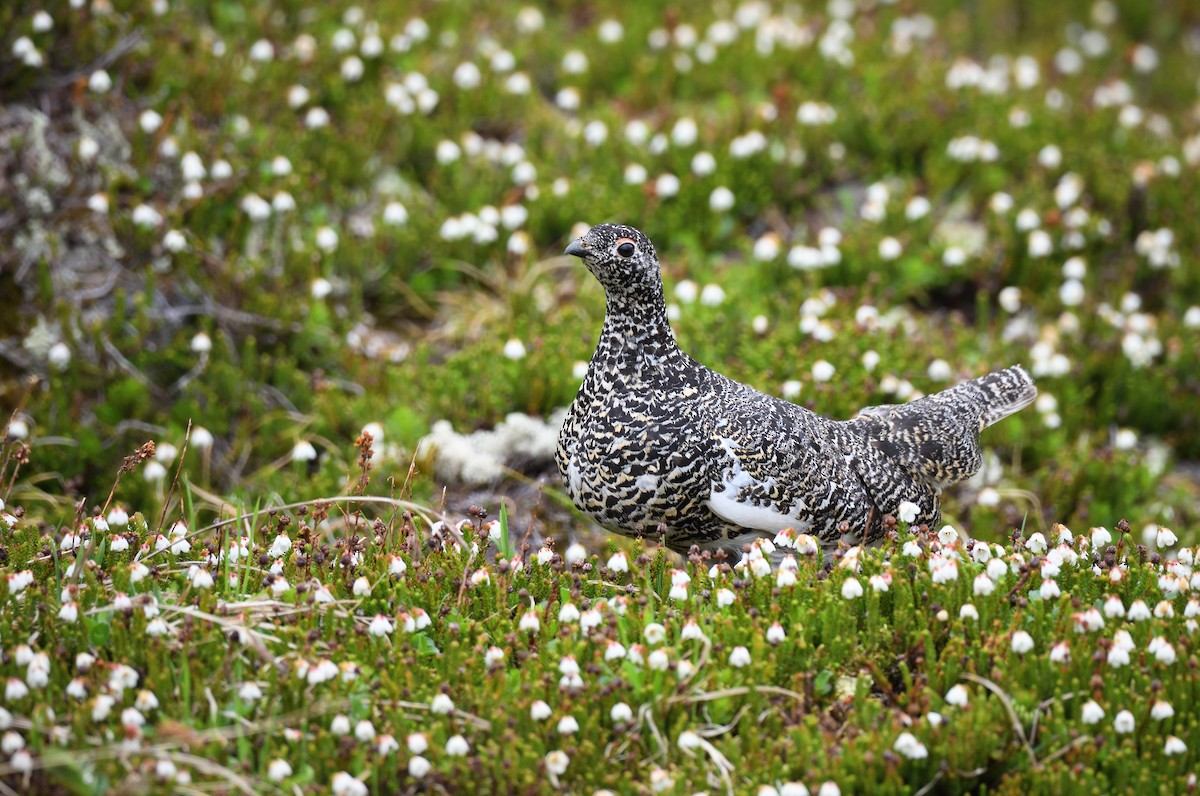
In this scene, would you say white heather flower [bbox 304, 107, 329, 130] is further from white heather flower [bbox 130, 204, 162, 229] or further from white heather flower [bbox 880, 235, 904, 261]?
white heather flower [bbox 880, 235, 904, 261]

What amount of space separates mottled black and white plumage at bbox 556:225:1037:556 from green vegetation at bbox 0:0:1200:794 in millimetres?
338

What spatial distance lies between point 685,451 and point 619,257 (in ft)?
2.71

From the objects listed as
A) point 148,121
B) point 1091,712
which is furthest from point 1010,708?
point 148,121

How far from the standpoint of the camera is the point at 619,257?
5.18m

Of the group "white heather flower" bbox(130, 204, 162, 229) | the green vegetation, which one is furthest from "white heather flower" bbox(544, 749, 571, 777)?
"white heather flower" bbox(130, 204, 162, 229)

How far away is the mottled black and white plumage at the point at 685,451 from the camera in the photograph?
5047 mm

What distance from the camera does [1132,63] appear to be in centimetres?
1248

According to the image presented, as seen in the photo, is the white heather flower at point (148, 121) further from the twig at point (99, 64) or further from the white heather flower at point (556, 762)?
the white heather flower at point (556, 762)

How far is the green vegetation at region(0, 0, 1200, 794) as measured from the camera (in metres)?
4.12

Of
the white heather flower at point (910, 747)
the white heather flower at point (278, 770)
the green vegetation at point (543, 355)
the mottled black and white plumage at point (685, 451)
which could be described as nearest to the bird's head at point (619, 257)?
the mottled black and white plumage at point (685, 451)

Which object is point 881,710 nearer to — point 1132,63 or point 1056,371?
point 1056,371

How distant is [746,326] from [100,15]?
182 inches

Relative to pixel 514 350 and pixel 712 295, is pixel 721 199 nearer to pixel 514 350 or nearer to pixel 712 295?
pixel 712 295

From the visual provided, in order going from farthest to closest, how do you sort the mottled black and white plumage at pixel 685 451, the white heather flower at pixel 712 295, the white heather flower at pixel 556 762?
the white heather flower at pixel 712 295
the mottled black and white plumage at pixel 685 451
the white heather flower at pixel 556 762
